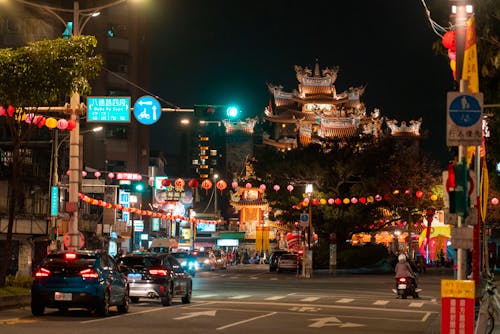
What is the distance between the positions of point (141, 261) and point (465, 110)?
15598 millimetres

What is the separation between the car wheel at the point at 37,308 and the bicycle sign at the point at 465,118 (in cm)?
1178

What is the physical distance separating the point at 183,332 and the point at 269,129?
114 metres

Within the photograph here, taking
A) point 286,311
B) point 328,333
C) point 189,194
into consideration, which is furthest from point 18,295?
point 189,194

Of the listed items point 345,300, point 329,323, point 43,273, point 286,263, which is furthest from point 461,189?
point 286,263

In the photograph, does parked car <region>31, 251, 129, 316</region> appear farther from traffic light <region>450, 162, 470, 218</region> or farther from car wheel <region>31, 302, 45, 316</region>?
traffic light <region>450, 162, 470, 218</region>

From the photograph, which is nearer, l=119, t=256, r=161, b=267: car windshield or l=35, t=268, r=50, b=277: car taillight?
l=35, t=268, r=50, b=277: car taillight

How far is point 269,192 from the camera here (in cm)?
6800

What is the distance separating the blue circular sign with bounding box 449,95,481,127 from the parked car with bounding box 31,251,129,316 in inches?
421

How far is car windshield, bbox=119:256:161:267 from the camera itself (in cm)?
2612

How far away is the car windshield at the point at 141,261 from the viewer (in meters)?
26.1

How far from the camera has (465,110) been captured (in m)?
12.8

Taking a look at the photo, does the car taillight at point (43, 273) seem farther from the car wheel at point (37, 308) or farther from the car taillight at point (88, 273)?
the car taillight at point (88, 273)

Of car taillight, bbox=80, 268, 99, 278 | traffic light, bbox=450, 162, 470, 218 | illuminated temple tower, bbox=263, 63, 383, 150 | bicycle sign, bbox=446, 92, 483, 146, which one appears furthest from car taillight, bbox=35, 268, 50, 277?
illuminated temple tower, bbox=263, 63, 383, 150

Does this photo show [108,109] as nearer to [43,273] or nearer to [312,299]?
[43,273]
